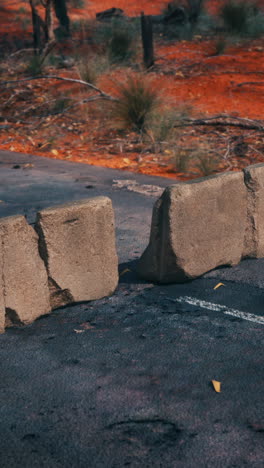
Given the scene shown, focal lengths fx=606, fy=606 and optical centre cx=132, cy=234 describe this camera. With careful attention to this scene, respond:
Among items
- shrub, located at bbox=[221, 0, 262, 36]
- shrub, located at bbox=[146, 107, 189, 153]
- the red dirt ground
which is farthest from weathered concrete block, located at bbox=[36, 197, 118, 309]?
shrub, located at bbox=[221, 0, 262, 36]

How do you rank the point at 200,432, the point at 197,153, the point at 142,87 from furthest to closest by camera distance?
1. the point at 142,87
2. the point at 197,153
3. the point at 200,432

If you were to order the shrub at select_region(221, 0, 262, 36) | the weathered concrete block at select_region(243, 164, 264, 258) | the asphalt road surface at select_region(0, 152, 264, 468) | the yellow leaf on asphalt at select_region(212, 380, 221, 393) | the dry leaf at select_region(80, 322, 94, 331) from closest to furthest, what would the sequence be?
the asphalt road surface at select_region(0, 152, 264, 468) → the yellow leaf on asphalt at select_region(212, 380, 221, 393) → the dry leaf at select_region(80, 322, 94, 331) → the weathered concrete block at select_region(243, 164, 264, 258) → the shrub at select_region(221, 0, 262, 36)

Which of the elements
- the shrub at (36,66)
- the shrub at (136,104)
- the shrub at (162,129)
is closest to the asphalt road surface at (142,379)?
the shrub at (162,129)

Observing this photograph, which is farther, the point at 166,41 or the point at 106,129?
the point at 166,41

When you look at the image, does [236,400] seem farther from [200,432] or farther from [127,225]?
[127,225]

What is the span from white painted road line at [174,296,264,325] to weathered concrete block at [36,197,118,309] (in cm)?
48

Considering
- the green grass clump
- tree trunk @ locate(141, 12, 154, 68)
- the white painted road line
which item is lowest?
the white painted road line

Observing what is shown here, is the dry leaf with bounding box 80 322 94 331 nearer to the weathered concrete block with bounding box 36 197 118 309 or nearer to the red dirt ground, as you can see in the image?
the weathered concrete block with bounding box 36 197 118 309

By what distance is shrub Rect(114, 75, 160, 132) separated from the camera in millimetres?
9484

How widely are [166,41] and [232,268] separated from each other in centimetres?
1309

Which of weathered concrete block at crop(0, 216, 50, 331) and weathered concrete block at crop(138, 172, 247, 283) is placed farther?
weathered concrete block at crop(138, 172, 247, 283)

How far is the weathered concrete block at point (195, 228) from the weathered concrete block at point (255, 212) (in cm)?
7

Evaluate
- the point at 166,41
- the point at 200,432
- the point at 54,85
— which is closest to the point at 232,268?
the point at 200,432

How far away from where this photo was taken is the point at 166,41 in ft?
53.3
